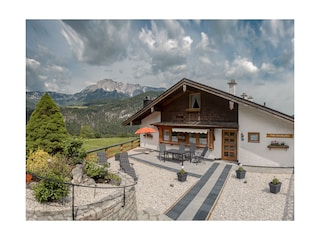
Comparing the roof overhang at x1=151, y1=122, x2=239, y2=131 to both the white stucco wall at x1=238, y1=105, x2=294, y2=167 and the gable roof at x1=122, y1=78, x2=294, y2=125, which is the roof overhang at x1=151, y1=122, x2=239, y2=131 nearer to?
the white stucco wall at x1=238, y1=105, x2=294, y2=167

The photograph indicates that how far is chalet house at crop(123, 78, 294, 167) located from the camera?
9289mm

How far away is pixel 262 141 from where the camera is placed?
9.68 metres

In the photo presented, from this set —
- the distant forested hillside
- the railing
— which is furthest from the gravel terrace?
the distant forested hillside

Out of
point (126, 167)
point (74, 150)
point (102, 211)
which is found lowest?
point (102, 211)

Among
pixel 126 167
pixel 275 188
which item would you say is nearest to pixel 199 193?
pixel 275 188

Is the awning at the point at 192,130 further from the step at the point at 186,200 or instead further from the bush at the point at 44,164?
the bush at the point at 44,164

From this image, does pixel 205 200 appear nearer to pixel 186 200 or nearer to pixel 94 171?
pixel 186 200

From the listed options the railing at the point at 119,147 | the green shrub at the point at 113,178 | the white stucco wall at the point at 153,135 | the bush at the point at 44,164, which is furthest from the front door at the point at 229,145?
the bush at the point at 44,164

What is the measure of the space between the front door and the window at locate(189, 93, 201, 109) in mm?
2478

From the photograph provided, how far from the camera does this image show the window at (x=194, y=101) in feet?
38.9

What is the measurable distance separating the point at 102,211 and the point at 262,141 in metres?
8.97

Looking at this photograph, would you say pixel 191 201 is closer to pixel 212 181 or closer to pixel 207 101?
pixel 212 181
